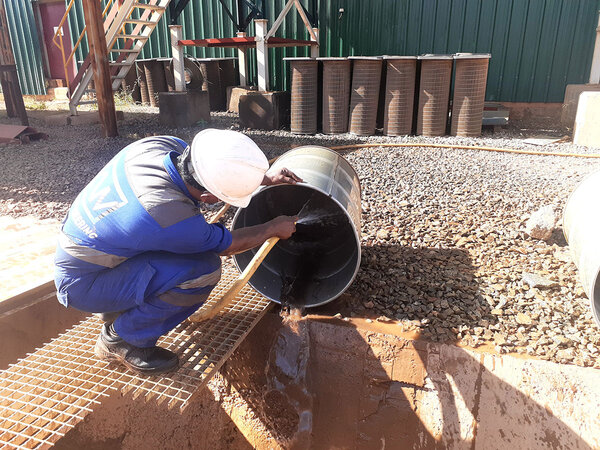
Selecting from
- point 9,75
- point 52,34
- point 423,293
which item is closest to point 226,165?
point 423,293

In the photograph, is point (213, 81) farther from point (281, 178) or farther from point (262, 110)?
point (281, 178)

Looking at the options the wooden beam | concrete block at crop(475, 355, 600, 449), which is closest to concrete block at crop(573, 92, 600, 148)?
the wooden beam

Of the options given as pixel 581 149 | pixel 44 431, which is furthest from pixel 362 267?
pixel 581 149

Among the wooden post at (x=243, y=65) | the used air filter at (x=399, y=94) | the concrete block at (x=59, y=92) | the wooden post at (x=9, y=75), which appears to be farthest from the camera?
the concrete block at (x=59, y=92)

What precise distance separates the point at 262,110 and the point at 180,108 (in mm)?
1679

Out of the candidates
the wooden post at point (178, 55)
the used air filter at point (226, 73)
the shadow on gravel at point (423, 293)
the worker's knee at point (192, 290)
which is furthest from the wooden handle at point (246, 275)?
the used air filter at point (226, 73)

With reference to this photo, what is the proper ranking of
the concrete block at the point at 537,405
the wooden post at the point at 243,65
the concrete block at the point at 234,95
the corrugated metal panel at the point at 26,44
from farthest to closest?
the corrugated metal panel at the point at 26,44 < the concrete block at the point at 234,95 < the wooden post at the point at 243,65 < the concrete block at the point at 537,405

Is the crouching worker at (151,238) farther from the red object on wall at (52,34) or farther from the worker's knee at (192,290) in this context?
the red object on wall at (52,34)

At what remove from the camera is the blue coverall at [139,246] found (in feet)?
7.07

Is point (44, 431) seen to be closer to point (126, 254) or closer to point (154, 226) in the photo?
point (126, 254)

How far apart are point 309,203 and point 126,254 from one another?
70.8 inches

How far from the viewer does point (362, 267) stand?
371 cm

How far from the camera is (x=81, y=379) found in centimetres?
253

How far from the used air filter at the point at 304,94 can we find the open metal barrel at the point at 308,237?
5.19m
